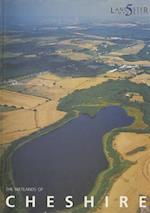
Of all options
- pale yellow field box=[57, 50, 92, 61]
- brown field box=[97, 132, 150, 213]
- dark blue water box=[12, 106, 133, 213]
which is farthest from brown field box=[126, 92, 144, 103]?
pale yellow field box=[57, 50, 92, 61]

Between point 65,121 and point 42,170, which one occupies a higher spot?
point 65,121

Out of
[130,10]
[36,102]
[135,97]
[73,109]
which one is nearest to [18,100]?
[36,102]

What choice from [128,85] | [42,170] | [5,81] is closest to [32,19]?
[5,81]

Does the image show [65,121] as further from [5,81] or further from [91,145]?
[5,81]

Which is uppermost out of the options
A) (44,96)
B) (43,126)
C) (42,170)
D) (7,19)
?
(7,19)

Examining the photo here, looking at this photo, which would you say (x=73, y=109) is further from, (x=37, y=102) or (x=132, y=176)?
(x=132, y=176)

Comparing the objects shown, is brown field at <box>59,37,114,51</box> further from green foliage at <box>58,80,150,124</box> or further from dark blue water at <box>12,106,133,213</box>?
dark blue water at <box>12,106,133,213</box>
